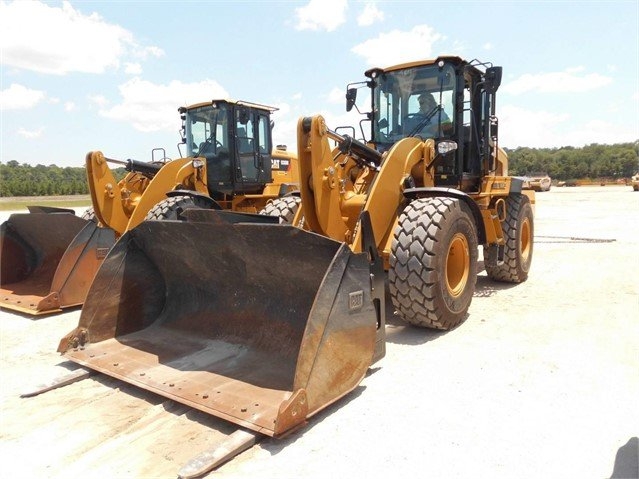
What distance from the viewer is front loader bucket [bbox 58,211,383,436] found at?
10.5ft

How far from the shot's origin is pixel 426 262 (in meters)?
4.43

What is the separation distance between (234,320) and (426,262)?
69.3 inches

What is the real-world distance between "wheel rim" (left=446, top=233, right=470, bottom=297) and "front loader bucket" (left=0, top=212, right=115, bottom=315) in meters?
4.20

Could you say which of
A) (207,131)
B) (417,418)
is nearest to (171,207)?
(207,131)

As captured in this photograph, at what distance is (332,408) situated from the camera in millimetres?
3369

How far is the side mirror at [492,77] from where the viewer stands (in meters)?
5.98

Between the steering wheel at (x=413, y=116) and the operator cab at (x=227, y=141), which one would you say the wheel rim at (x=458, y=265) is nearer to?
the steering wheel at (x=413, y=116)

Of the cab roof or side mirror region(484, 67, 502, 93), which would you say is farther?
the cab roof

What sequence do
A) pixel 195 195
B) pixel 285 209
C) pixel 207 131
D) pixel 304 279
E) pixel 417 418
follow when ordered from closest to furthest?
pixel 417 418 < pixel 304 279 < pixel 285 209 < pixel 195 195 < pixel 207 131

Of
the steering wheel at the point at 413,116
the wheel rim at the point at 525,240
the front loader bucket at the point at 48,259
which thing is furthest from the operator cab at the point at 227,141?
the wheel rim at the point at 525,240

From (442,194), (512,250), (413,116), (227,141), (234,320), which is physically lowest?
(234,320)

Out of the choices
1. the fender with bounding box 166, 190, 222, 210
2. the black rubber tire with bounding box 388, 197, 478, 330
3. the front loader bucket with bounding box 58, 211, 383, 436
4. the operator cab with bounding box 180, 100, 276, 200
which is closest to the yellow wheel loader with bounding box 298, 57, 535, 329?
the black rubber tire with bounding box 388, 197, 478, 330

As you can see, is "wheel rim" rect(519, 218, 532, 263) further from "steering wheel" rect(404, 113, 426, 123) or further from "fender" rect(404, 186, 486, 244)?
"steering wheel" rect(404, 113, 426, 123)

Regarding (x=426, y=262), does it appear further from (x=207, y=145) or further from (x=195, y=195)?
(x=207, y=145)
